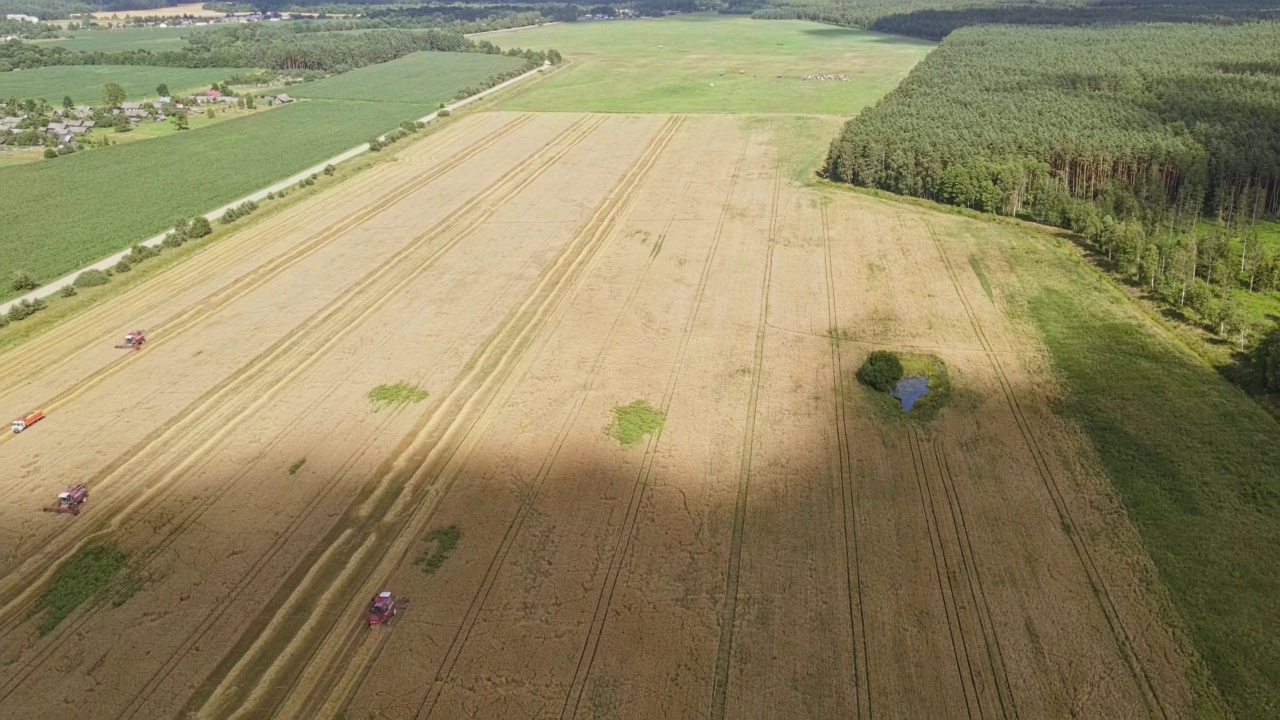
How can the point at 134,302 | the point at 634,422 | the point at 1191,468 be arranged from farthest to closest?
the point at 134,302 → the point at 634,422 → the point at 1191,468

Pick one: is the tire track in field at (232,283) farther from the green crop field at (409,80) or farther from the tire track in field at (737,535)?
the green crop field at (409,80)

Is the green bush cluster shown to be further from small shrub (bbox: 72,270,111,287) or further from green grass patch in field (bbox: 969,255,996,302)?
green grass patch in field (bbox: 969,255,996,302)

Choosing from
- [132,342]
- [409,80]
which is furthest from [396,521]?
[409,80]

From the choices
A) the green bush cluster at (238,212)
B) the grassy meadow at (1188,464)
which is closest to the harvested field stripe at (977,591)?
the grassy meadow at (1188,464)

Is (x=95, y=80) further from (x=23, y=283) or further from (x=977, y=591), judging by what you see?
(x=977, y=591)

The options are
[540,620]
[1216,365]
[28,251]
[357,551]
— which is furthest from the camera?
[28,251]

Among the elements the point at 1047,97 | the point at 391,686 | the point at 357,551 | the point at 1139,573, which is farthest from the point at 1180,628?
the point at 1047,97

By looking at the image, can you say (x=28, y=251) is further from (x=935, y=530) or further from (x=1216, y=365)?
(x=1216, y=365)
